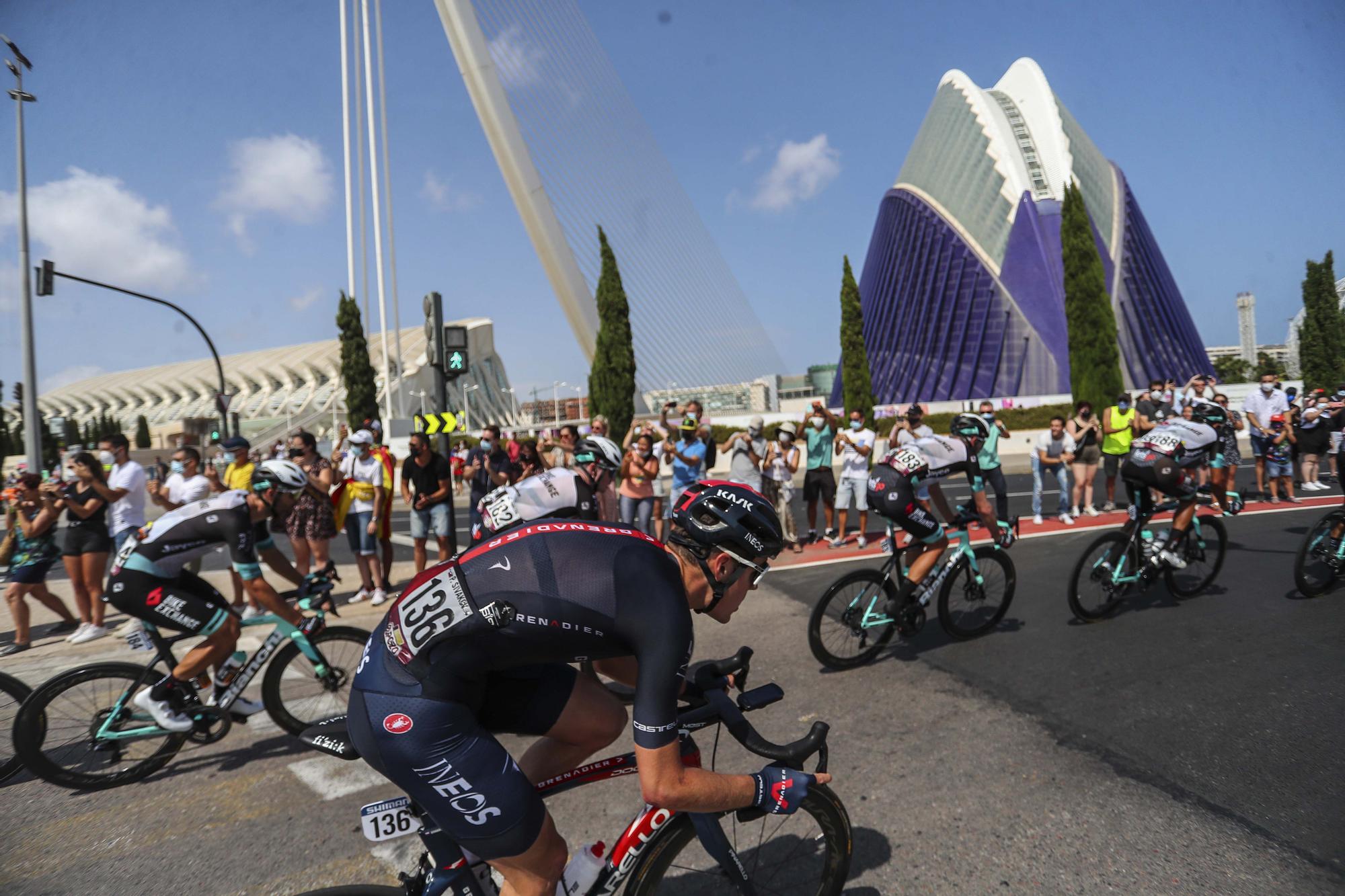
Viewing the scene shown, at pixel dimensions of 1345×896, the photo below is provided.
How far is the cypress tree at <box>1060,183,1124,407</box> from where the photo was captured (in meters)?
29.6

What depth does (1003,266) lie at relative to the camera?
158 ft

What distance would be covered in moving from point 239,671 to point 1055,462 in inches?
425

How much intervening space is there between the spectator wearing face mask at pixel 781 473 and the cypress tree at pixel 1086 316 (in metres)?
22.7

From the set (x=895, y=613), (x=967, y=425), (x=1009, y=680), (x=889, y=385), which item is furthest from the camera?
(x=889, y=385)

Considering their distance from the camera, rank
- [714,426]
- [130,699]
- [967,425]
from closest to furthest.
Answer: [130,699] → [967,425] → [714,426]

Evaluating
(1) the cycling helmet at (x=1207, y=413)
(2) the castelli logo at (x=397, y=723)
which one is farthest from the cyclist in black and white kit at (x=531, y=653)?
(1) the cycling helmet at (x=1207, y=413)

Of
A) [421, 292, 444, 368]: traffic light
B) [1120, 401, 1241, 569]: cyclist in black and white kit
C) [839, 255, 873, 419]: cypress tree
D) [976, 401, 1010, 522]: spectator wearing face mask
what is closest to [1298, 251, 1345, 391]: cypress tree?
[839, 255, 873, 419]: cypress tree

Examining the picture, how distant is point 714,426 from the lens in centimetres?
3462

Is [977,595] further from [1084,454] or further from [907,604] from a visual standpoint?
[1084,454]

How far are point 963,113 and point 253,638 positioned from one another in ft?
193

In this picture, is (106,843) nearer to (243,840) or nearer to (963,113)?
(243,840)

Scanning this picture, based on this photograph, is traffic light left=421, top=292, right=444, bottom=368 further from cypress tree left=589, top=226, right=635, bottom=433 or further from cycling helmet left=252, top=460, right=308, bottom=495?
cypress tree left=589, top=226, right=635, bottom=433

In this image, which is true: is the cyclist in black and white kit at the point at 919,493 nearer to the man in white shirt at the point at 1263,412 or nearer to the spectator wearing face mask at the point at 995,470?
the spectator wearing face mask at the point at 995,470

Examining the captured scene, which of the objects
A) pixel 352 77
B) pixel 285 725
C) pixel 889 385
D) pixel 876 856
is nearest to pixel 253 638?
pixel 285 725
